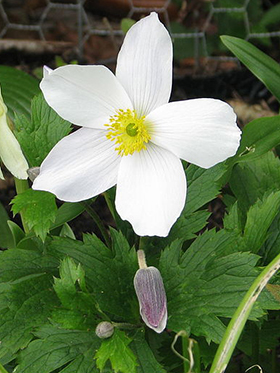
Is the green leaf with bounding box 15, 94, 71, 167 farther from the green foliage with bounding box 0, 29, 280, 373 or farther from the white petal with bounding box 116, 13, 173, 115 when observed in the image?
the white petal with bounding box 116, 13, 173, 115

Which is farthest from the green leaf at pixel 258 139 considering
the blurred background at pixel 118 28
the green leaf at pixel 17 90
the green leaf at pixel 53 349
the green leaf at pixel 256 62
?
the blurred background at pixel 118 28

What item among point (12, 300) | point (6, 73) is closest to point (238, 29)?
point (6, 73)

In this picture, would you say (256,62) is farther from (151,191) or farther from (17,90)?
(17,90)

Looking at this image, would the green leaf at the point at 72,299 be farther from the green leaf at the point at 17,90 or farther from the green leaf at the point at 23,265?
the green leaf at the point at 17,90

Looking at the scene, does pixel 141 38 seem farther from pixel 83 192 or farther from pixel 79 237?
pixel 79 237

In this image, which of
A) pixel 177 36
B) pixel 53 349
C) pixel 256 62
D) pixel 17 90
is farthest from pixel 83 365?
pixel 177 36

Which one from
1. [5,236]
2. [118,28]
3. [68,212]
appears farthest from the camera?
[118,28]
